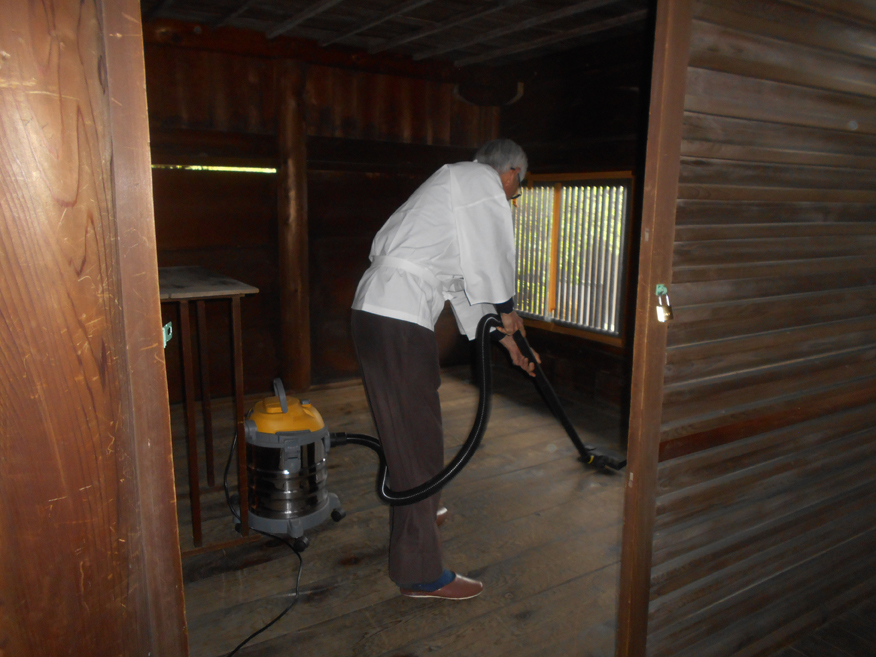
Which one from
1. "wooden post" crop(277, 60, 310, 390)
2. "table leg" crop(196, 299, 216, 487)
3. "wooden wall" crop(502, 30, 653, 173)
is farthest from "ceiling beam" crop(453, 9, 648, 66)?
"table leg" crop(196, 299, 216, 487)

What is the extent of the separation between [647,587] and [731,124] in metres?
1.11

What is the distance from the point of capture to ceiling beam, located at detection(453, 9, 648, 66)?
3.33 meters

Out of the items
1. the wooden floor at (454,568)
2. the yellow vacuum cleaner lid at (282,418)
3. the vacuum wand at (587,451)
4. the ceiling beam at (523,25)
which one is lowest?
the wooden floor at (454,568)

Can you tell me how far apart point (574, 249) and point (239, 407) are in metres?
2.74

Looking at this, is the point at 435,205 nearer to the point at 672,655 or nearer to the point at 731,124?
the point at 731,124

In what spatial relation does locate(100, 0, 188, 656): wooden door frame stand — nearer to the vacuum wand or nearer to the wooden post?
the vacuum wand

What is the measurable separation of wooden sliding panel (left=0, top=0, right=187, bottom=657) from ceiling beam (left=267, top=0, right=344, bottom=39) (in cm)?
264

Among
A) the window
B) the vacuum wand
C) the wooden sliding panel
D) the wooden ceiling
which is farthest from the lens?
the window

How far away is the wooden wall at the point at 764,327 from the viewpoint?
1.38 m

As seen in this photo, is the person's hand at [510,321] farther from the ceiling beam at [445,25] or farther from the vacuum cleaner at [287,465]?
the ceiling beam at [445,25]

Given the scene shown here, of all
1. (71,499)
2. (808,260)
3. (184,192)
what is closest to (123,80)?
(71,499)

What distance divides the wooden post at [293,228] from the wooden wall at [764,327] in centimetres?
→ 319

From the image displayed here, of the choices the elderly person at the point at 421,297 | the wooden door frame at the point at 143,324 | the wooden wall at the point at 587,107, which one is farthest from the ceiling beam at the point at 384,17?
the wooden door frame at the point at 143,324

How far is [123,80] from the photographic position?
31.0 inches
